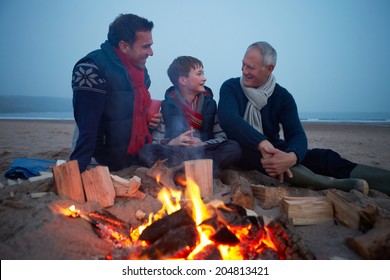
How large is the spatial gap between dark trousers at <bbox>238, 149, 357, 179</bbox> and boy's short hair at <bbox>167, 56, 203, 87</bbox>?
126 cm

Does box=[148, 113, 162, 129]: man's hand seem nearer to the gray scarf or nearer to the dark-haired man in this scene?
the dark-haired man

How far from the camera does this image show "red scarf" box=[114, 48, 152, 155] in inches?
129

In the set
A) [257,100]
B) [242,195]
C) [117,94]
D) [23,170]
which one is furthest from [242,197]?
[23,170]

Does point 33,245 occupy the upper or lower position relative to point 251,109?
lower

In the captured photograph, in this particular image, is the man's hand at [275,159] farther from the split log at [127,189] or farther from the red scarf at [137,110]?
the red scarf at [137,110]

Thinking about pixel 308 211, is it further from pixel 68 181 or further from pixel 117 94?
pixel 117 94

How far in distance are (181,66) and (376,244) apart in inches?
111

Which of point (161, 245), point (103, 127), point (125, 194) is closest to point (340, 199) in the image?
point (161, 245)

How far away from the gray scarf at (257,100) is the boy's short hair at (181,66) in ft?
2.46

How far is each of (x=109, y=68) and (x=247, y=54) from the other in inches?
60.8

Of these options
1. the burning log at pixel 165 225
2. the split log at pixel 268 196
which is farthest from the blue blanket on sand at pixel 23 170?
the split log at pixel 268 196

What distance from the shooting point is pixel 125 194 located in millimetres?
2443

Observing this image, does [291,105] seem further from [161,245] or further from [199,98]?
[161,245]

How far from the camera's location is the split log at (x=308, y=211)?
7.13ft
